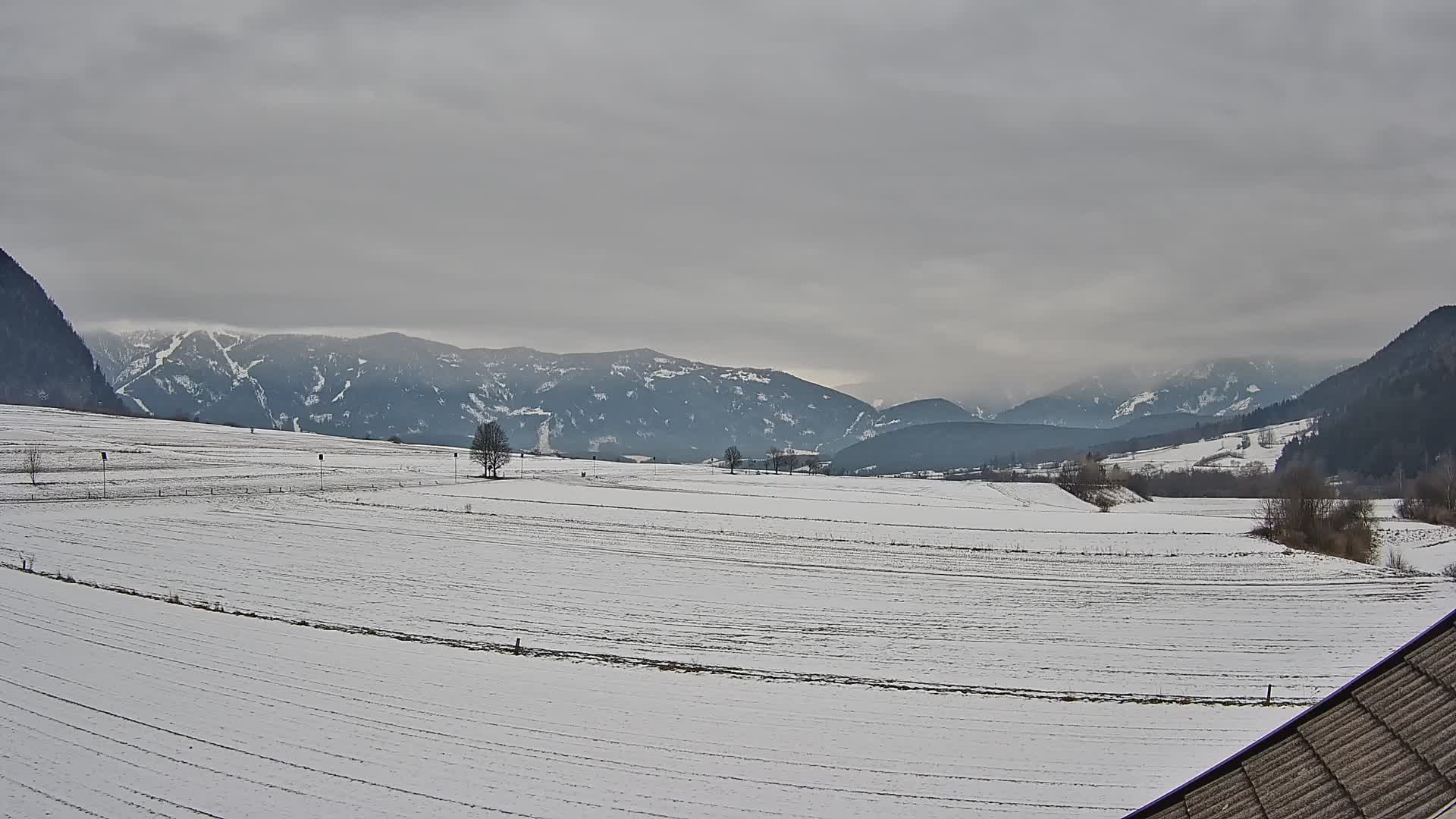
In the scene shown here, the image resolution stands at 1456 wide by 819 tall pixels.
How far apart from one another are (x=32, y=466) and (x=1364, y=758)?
10230 cm

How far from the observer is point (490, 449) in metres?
114

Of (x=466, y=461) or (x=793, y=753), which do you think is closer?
(x=793, y=753)

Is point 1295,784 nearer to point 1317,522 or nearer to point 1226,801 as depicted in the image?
point 1226,801

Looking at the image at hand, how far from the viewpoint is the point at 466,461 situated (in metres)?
139

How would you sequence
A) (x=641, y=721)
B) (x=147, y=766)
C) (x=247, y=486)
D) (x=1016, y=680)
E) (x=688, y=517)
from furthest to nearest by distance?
(x=247, y=486), (x=688, y=517), (x=1016, y=680), (x=641, y=721), (x=147, y=766)

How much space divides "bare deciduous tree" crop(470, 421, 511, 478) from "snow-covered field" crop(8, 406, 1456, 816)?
48.7 meters

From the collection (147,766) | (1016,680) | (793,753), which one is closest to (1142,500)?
(1016,680)

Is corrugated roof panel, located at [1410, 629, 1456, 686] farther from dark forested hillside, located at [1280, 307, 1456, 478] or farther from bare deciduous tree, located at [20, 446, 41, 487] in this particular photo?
dark forested hillside, located at [1280, 307, 1456, 478]

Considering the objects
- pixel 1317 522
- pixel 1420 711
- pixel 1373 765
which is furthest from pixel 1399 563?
pixel 1373 765

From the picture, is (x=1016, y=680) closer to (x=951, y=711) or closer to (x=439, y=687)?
(x=951, y=711)

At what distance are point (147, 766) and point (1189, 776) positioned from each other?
21431 mm

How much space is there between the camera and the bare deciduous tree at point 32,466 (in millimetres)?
76500

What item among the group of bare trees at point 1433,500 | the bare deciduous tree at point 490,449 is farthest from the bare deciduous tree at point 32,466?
the group of bare trees at point 1433,500

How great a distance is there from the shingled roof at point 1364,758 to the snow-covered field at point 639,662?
9.60 meters
